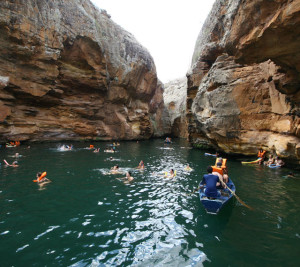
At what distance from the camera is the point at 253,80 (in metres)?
18.9

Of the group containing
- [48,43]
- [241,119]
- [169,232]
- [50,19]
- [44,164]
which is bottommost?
[44,164]

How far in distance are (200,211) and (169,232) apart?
222cm

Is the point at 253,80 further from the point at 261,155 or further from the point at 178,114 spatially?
→ the point at 178,114

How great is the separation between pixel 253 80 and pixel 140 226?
59.2 ft

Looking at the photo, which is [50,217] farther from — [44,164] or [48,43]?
[48,43]

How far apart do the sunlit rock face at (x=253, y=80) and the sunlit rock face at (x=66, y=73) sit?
17689 millimetres

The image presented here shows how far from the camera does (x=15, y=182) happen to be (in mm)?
11578

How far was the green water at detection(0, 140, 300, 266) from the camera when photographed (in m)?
5.17

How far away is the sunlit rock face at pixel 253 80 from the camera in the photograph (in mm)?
8359

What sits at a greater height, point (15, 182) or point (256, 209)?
point (256, 209)

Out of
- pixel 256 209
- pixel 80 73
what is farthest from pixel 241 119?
pixel 80 73

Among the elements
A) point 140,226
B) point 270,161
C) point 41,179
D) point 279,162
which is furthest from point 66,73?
point 279,162

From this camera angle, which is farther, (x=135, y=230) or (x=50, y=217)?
(x=50, y=217)

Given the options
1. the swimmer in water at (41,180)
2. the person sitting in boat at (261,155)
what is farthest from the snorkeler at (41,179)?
the person sitting in boat at (261,155)
